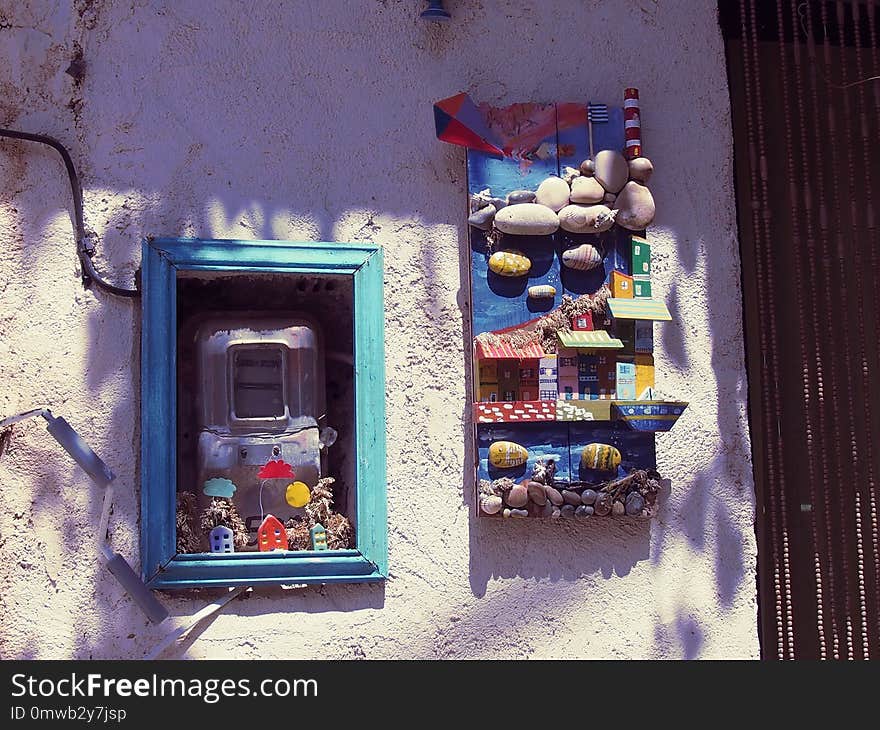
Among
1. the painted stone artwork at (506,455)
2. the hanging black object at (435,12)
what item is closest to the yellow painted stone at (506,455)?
the painted stone artwork at (506,455)

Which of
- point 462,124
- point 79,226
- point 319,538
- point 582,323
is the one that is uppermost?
point 462,124

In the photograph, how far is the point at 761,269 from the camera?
293cm

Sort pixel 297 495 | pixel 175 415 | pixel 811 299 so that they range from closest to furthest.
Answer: pixel 175 415 < pixel 297 495 < pixel 811 299

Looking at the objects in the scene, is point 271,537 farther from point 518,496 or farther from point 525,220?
point 525,220

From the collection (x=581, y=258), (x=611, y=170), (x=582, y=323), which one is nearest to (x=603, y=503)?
(x=582, y=323)

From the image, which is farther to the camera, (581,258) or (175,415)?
(581,258)

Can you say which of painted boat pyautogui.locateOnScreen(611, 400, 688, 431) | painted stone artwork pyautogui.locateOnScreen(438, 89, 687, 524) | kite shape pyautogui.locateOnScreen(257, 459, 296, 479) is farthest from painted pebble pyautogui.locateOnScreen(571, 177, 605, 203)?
kite shape pyautogui.locateOnScreen(257, 459, 296, 479)

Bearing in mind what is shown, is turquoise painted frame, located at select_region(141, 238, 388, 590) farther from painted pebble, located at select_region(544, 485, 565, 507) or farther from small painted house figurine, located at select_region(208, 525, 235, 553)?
painted pebble, located at select_region(544, 485, 565, 507)

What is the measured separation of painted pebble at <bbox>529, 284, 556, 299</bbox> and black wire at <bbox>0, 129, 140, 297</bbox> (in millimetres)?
947

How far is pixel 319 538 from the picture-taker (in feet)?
8.28

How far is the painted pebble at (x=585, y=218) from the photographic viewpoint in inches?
103

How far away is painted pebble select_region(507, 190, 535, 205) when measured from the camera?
261 cm

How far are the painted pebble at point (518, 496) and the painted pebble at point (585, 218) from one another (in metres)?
0.65

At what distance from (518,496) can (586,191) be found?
77 cm
